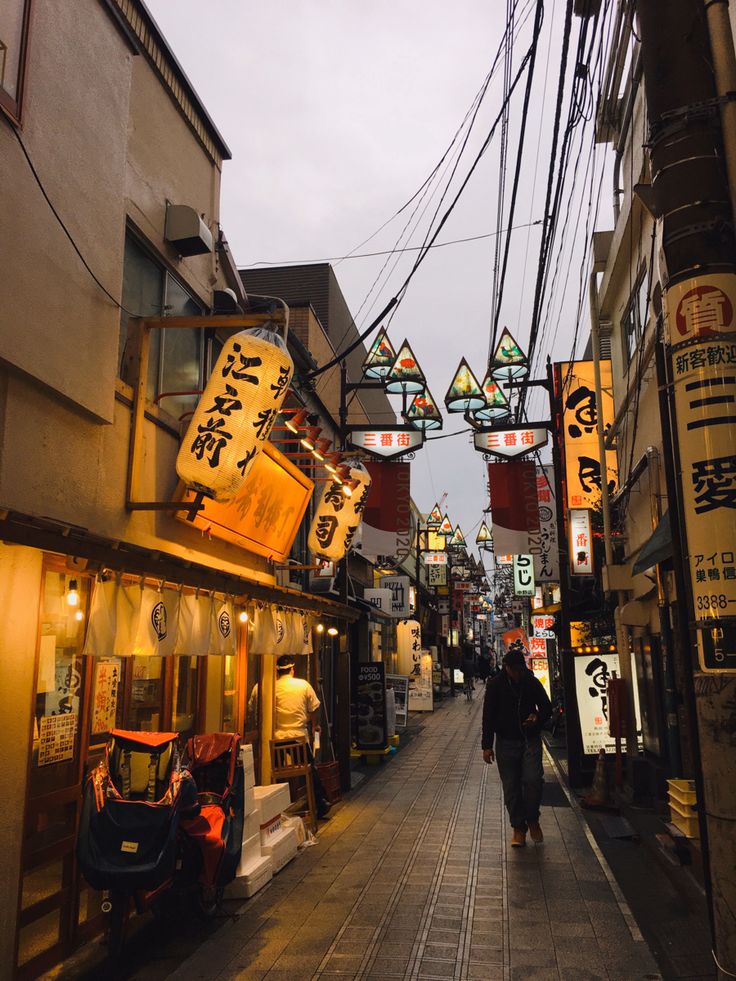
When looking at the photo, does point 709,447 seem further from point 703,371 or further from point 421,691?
point 421,691

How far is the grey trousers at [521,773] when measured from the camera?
10.2 metres

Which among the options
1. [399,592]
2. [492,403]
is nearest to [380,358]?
[492,403]

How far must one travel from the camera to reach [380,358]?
686 inches

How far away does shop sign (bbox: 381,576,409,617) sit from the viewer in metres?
28.6

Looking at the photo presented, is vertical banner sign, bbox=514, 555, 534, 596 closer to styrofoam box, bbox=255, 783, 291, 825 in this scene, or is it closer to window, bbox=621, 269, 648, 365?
window, bbox=621, 269, 648, 365

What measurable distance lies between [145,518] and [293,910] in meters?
4.70

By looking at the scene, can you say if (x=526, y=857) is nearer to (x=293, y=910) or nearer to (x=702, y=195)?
(x=293, y=910)

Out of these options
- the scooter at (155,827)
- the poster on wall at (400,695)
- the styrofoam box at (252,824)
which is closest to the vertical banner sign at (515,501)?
the styrofoam box at (252,824)

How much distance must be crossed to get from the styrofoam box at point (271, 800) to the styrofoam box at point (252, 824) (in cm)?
11

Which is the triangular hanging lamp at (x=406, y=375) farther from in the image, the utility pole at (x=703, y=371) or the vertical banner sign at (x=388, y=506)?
the utility pole at (x=703, y=371)

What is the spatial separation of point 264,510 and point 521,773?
5.43 m

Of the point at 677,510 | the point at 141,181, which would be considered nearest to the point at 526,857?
the point at 677,510

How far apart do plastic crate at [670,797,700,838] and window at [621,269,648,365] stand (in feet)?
23.8

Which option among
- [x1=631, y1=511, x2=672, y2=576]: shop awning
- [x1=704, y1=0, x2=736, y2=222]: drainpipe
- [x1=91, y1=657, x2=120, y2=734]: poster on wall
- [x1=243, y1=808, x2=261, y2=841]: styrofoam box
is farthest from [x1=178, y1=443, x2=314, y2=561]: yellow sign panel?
[x1=704, y1=0, x2=736, y2=222]: drainpipe
